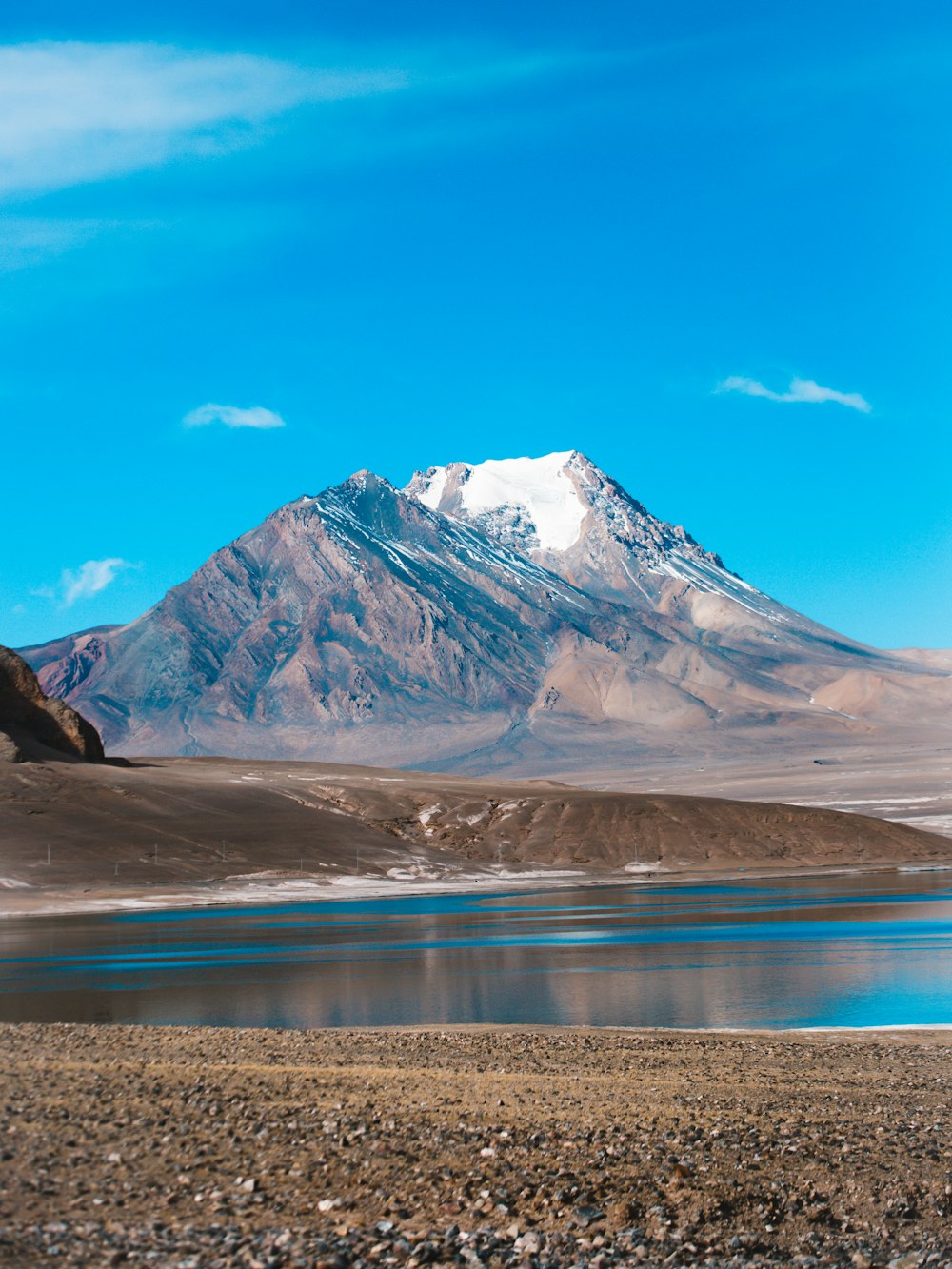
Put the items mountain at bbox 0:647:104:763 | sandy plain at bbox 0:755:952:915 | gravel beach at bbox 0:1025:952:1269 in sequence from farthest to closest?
mountain at bbox 0:647:104:763 < sandy plain at bbox 0:755:952:915 < gravel beach at bbox 0:1025:952:1269

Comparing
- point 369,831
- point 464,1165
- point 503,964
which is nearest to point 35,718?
point 369,831

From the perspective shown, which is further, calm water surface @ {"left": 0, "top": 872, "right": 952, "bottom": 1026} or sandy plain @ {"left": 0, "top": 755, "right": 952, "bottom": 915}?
sandy plain @ {"left": 0, "top": 755, "right": 952, "bottom": 915}

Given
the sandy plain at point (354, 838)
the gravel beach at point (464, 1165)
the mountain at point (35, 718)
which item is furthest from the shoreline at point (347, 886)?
the gravel beach at point (464, 1165)

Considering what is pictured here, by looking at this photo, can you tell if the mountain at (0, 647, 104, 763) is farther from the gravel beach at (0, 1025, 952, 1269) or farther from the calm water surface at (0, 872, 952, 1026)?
the gravel beach at (0, 1025, 952, 1269)

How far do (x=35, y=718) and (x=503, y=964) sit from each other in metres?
112

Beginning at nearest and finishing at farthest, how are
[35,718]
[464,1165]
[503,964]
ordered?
[464,1165]
[503,964]
[35,718]

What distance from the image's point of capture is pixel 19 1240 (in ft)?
42.0

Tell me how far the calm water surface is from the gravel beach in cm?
1462

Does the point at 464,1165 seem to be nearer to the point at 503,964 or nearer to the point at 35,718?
the point at 503,964

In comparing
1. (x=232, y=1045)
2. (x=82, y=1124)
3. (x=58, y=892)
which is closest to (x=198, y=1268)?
(x=82, y=1124)

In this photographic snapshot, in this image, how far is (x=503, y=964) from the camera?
174ft

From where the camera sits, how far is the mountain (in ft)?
484

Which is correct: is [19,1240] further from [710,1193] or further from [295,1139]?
[710,1193]

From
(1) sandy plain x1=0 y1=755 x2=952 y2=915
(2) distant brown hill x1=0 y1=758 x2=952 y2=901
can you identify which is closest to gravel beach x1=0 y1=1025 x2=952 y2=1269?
(1) sandy plain x1=0 y1=755 x2=952 y2=915
